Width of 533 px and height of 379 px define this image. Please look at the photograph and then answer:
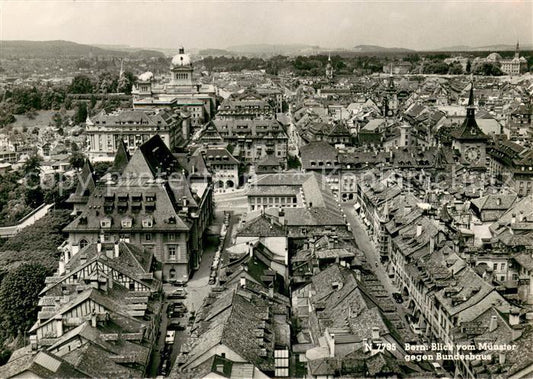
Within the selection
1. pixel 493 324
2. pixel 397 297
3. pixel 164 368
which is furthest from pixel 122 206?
pixel 493 324

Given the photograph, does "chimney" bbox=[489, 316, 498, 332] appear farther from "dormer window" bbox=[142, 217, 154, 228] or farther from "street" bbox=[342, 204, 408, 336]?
"dormer window" bbox=[142, 217, 154, 228]

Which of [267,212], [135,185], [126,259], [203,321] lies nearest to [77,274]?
[126,259]

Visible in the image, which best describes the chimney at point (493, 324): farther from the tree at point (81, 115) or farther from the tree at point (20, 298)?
the tree at point (81, 115)

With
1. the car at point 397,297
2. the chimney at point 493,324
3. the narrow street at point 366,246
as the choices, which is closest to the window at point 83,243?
the narrow street at point 366,246

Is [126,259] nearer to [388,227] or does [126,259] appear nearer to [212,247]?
[212,247]

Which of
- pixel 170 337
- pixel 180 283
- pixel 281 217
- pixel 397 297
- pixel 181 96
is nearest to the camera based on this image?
pixel 170 337

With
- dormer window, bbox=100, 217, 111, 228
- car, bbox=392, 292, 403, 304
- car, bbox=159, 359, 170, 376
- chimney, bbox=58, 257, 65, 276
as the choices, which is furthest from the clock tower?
car, bbox=159, 359, 170, 376

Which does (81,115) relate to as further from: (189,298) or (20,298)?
(189,298)
